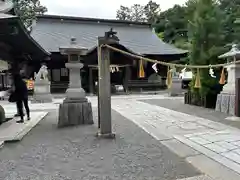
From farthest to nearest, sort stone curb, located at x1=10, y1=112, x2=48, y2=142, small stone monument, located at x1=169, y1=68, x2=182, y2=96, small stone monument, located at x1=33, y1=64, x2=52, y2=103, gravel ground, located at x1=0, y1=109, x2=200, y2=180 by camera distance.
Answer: small stone monument, located at x1=169, y1=68, x2=182, y2=96 → small stone monument, located at x1=33, y1=64, x2=52, y2=103 → stone curb, located at x1=10, y1=112, x2=48, y2=142 → gravel ground, located at x1=0, y1=109, x2=200, y2=180

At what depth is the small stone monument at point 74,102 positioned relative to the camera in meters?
6.99

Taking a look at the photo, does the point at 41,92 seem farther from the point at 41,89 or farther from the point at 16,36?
the point at 16,36

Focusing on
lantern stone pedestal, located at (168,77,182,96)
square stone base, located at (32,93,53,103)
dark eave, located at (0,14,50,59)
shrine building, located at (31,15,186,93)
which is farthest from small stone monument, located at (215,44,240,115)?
square stone base, located at (32,93,53,103)

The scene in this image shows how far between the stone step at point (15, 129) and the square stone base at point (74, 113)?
0.84m

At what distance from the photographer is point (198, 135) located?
5695mm

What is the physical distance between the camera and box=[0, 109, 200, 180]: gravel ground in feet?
11.7

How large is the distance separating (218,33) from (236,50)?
81.2 inches

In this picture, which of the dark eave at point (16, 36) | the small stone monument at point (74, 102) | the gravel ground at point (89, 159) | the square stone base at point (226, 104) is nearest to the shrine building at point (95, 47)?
the square stone base at point (226, 104)

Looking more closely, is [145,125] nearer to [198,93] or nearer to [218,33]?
[198,93]

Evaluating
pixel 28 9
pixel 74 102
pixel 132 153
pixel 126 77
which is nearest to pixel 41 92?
pixel 74 102

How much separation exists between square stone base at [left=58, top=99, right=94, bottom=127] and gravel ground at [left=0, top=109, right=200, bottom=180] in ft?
3.01

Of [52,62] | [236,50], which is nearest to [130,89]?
[52,62]

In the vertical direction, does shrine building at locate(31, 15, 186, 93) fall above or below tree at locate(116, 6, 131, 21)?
below

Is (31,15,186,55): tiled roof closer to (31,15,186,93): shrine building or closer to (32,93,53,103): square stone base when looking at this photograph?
(31,15,186,93): shrine building
